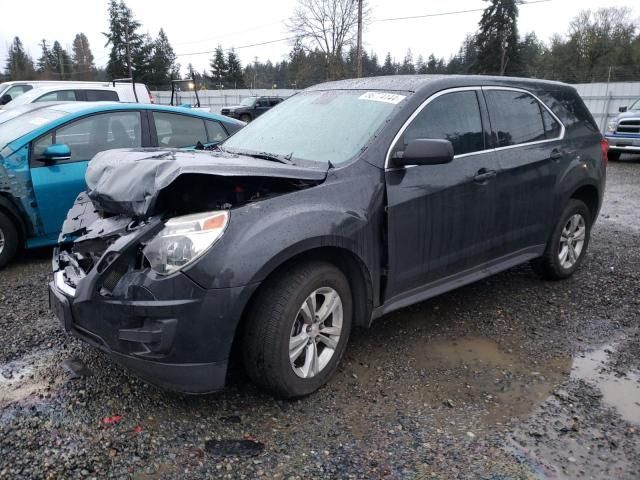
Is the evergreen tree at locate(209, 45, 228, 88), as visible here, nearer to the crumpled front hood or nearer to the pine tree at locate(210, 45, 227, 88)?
the pine tree at locate(210, 45, 227, 88)

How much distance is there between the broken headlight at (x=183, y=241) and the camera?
247cm

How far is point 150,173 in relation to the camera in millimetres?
2715

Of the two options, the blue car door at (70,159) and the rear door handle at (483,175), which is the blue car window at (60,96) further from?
the rear door handle at (483,175)

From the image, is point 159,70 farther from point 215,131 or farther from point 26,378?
point 26,378

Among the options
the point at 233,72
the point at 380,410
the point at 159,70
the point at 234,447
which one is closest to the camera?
the point at 234,447

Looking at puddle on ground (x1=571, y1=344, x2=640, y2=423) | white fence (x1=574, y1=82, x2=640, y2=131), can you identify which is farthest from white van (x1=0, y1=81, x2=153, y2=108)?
white fence (x1=574, y1=82, x2=640, y2=131)

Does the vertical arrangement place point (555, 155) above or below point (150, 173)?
below

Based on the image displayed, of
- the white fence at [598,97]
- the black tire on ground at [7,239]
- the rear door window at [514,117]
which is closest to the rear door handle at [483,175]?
the rear door window at [514,117]

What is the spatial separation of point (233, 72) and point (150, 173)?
2957 inches

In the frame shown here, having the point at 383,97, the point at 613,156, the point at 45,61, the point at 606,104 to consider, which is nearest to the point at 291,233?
the point at 383,97

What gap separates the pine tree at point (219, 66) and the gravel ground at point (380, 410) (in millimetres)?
73487

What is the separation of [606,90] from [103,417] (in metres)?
Result: 29.9

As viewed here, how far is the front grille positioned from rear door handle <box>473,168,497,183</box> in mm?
11894

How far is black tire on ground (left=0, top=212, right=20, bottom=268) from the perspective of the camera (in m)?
4.85
